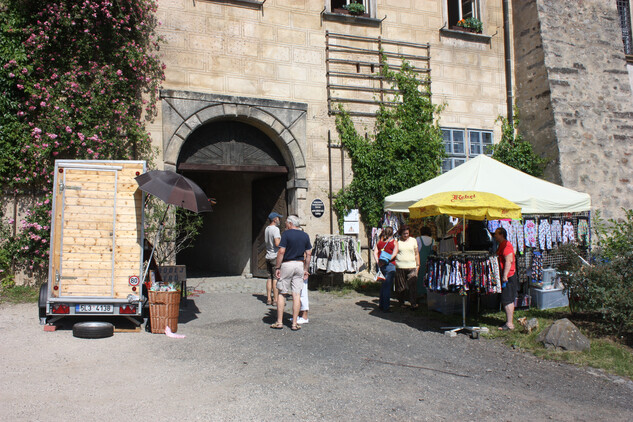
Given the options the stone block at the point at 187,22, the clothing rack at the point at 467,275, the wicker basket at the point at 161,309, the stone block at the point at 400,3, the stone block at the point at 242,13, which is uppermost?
the stone block at the point at 400,3

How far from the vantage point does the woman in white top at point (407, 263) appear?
332 inches

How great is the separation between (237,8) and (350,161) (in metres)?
3.92

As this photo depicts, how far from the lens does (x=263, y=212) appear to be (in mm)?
12250

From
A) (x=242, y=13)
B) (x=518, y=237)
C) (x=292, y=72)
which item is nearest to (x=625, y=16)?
(x=518, y=237)

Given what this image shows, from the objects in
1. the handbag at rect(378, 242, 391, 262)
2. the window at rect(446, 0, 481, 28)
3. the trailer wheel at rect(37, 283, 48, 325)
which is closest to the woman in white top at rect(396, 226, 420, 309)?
the handbag at rect(378, 242, 391, 262)

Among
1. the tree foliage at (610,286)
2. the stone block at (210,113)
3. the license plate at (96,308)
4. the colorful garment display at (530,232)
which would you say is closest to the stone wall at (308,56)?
the stone block at (210,113)

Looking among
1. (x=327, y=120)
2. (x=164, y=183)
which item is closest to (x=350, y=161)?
(x=327, y=120)

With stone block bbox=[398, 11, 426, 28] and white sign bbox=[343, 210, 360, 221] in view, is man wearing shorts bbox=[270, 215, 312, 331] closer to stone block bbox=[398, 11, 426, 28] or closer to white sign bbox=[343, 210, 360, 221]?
white sign bbox=[343, 210, 360, 221]

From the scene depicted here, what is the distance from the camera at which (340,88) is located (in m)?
11.4

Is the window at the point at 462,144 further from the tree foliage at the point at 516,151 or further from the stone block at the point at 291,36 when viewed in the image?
the stone block at the point at 291,36

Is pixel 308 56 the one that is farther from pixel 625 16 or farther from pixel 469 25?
pixel 625 16

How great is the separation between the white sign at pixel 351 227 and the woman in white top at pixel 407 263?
8.73 feet

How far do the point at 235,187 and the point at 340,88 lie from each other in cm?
418

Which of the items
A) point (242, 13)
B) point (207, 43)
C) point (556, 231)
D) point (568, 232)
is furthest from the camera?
point (242, 13)
